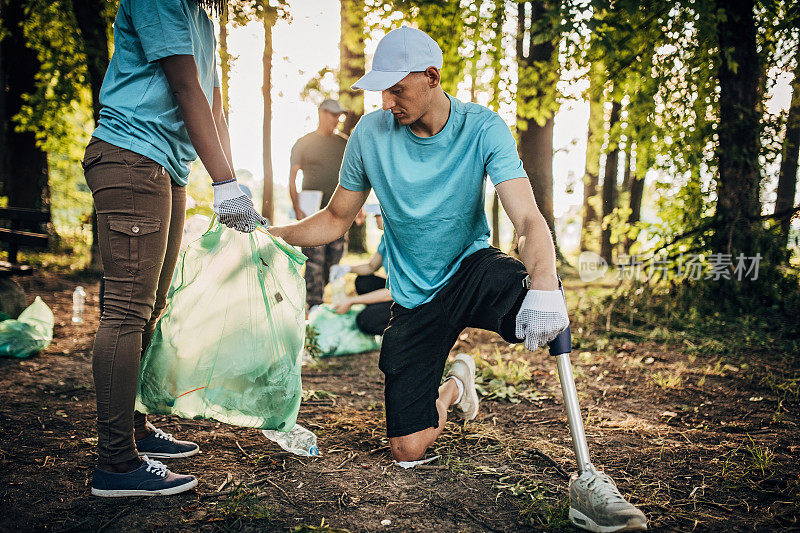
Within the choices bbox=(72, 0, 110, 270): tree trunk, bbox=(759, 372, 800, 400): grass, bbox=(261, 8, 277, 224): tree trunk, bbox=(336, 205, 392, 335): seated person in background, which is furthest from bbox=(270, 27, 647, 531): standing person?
bbox=(261, 8, 277, 224): tree trunk

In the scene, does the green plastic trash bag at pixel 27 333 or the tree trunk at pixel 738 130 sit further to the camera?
the tree trunk at pixel 738 130

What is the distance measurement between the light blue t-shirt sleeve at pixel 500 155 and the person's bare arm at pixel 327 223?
620 millimetres

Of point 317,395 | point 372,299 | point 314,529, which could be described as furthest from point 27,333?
point 314,529

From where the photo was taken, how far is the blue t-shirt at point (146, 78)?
1.73m

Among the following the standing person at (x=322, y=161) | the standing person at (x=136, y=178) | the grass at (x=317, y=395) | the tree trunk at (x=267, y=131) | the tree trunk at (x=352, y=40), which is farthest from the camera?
the tree trunk at (x=267, y=131)

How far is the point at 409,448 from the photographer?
7.34 ft

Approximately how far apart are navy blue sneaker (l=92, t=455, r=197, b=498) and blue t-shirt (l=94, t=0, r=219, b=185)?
3.39ft

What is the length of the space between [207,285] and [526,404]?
1.90 m

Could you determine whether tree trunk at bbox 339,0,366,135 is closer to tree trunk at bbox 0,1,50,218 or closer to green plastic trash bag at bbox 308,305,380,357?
green plastic trash bag at bbox 308,305,380,357

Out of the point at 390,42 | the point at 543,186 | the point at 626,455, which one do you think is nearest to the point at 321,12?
the point at 543,186

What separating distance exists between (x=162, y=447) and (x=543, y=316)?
5.14 ft

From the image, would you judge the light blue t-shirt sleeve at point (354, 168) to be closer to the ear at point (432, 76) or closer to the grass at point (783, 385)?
the ear at point (432, 76)

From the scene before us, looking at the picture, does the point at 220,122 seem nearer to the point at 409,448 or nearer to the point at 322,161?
the point at 409,448

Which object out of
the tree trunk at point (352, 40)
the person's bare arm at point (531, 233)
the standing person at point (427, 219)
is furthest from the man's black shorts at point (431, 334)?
the tree trunk at point (352, 40)
